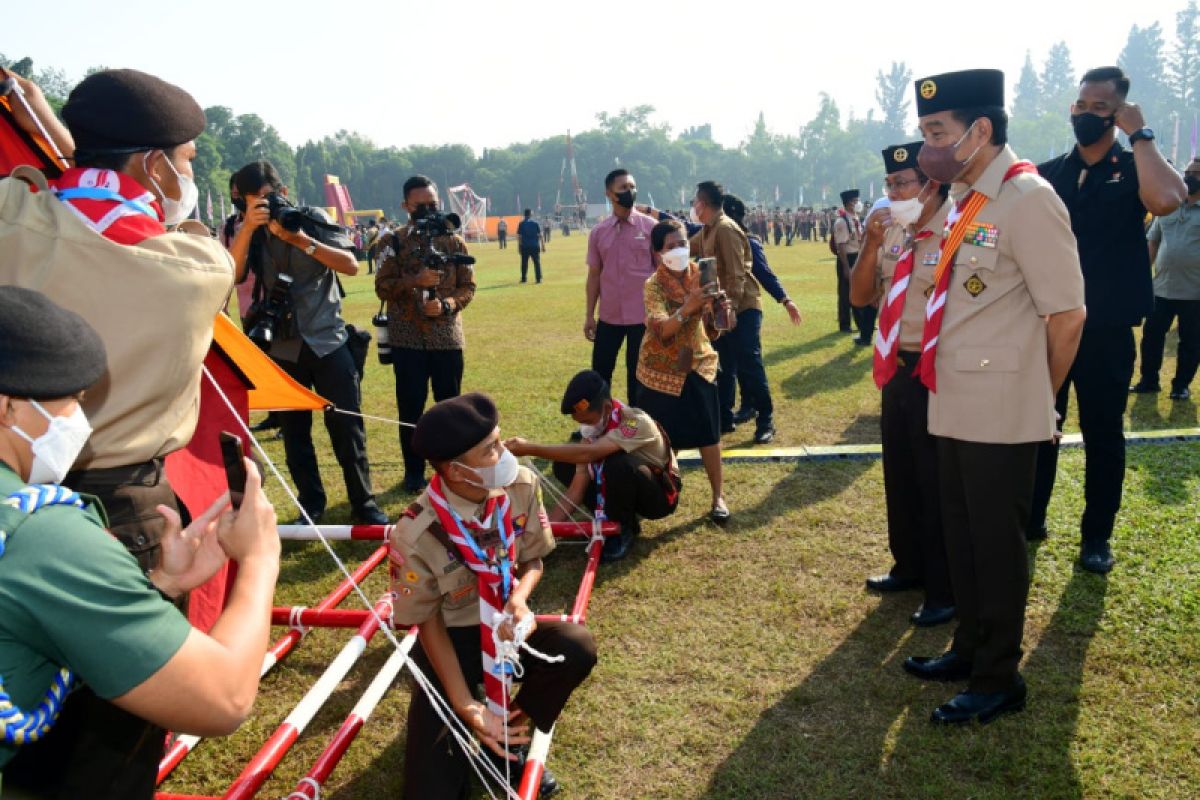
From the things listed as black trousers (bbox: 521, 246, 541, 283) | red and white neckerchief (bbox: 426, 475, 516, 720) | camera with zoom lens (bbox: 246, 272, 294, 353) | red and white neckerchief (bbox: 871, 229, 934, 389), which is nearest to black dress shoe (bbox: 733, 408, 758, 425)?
red and white neckerchief (bbox: 871, 229, 934, 389)

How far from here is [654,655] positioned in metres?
3.98

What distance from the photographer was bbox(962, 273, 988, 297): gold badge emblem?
125 inches

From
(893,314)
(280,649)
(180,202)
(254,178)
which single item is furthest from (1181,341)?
(180,202)

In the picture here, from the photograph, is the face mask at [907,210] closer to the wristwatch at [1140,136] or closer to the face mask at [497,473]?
the wristwatch at [1140,136]

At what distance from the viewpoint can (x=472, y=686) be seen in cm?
323

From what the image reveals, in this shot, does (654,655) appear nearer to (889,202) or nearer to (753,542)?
(753,542)

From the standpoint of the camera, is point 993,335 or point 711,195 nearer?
point 993,335

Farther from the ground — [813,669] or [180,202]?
[180,202]

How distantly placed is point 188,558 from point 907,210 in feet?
10.7

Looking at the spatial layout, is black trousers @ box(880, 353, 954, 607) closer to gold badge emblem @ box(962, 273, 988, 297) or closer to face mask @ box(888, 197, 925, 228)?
face mask @ box(888, 197, 925, 228)

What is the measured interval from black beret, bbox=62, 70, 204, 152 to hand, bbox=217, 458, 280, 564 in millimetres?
1104

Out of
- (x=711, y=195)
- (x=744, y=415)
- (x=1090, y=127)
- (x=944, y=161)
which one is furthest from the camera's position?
(x=744, y=415)

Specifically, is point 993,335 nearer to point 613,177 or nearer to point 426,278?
point 426,278

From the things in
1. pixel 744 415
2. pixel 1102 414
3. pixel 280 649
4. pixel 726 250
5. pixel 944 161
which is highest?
pixel 944 161
